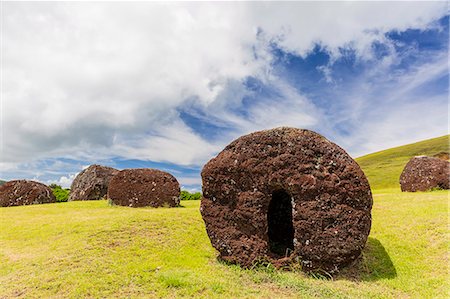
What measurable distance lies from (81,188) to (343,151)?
24682 millimetres

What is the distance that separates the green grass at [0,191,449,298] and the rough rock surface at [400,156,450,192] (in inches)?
381

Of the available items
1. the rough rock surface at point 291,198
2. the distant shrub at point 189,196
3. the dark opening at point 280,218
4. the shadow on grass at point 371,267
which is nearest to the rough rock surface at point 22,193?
the distant shrub at point 189,196

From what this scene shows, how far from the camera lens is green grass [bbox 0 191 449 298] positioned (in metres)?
9.09

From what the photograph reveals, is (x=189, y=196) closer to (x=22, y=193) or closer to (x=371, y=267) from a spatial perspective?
(x=22, y=193)

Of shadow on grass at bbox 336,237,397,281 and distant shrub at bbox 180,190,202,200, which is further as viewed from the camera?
distant shrub at bbox 180,190,202,200

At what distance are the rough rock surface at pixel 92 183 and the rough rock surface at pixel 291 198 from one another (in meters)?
19.4

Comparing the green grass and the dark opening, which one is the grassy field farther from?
the dark opening

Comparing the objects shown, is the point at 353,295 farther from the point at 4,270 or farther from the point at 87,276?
the point at 4,270

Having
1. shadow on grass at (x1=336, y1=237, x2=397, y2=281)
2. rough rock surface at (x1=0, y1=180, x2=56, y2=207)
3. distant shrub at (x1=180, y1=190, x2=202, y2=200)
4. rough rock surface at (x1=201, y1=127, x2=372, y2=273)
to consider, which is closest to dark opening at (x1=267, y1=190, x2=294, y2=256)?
rough rock surface at (x1=201, y1=127, x2=372, y2=273)

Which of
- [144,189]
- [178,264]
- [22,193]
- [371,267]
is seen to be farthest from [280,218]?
[22,193]

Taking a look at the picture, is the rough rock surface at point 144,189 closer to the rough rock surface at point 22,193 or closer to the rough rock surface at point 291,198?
the rough rock surface at point 22,193

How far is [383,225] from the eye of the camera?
14117mm

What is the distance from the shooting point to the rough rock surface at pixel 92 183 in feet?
92.8

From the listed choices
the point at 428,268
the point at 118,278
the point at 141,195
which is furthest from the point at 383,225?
the point at 141,195
